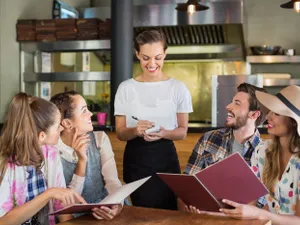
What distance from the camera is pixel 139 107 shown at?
10.2ft

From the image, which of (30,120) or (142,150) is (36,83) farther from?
(30,120)

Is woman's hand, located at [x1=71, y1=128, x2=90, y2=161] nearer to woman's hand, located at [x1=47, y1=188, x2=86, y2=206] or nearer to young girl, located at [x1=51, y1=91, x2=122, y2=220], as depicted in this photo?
young girl, located at [x1=51, y1=91, x2=122, y2=220]

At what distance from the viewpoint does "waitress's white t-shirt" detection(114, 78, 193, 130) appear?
311 cm

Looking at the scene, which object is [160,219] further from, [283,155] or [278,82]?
[278,82]

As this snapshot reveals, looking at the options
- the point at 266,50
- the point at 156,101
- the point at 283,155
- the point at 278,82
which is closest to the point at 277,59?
the point at 266,50

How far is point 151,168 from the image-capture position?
3.15m

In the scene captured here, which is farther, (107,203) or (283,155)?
(283,155)

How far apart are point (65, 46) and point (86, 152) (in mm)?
3727

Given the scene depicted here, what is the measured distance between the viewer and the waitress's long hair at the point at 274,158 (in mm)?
2381

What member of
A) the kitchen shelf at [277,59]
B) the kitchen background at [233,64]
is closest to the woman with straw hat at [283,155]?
the kitchen background at [233,64]

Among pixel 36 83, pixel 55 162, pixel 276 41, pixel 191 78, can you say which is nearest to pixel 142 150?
pixel 55 162

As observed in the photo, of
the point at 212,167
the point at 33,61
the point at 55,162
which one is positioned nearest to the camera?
the point at 212,167

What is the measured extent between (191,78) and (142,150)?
196 inches

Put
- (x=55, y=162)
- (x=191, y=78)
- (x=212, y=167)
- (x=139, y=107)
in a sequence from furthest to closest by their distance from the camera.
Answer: (x=191, y=78)
(x=139, y=107)
(x=55, y=162)
(x=212, y=167)
